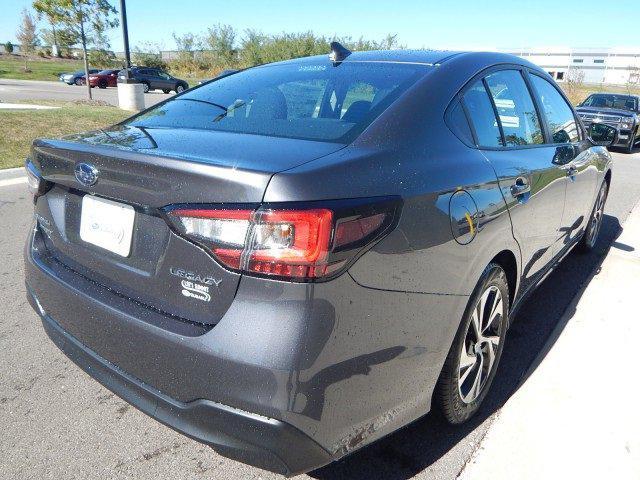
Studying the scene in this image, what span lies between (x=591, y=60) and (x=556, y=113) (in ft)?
310

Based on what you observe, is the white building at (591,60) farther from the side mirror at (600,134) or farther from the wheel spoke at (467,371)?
the wheel spoke at (467,371)

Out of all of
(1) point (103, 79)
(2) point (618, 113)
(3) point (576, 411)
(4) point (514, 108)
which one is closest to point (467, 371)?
(3) point (576, 411)

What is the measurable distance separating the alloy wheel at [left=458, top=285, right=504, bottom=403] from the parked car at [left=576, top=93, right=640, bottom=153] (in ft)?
38.3

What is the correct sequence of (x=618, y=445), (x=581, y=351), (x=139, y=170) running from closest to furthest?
(x=139, y=170) < (x=618, y=445) < (x=581, y=351)

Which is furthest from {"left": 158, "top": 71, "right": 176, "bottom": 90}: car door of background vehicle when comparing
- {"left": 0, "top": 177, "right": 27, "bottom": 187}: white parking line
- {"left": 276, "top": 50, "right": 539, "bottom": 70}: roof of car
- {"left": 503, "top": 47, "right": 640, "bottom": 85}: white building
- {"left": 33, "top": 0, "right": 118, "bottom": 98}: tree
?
{"left": 503, "top": 47, "right": 640, "bottom": 85}: white building

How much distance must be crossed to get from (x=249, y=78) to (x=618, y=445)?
2.50 metres

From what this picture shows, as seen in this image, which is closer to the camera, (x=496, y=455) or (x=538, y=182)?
(x=496, y=455)

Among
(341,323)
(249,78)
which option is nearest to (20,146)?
(249,78)

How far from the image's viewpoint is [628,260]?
4.88m

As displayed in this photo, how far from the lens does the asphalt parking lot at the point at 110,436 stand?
2078 millimetres

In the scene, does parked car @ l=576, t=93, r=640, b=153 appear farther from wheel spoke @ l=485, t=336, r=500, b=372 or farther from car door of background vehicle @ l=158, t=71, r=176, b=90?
car door of background vehicle @ l=158, t=71, r=176, b=90

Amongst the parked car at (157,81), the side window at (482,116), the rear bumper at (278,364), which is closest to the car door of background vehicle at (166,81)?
the parked car at (157,81)

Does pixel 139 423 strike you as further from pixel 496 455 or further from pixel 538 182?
pixel 538 182

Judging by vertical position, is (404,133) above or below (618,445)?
above
